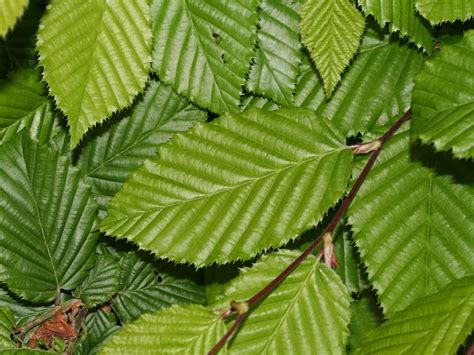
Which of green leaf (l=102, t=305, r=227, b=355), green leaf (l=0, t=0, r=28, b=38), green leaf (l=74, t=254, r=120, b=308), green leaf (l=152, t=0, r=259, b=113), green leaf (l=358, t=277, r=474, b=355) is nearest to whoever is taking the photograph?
green leaf (l=0, t=0, r=28, b=38)

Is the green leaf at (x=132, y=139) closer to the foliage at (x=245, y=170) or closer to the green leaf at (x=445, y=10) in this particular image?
the foliage at (x=245, y=170)

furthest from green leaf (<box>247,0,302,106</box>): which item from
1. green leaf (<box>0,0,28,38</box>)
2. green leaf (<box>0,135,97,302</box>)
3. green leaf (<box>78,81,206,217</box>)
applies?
green leaf (<box>0,0,28,38</box>)

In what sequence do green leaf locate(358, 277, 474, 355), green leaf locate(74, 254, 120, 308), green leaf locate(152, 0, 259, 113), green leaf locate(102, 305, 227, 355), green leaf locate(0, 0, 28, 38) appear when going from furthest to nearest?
green leaf locate(74, 254, 120, 308) < green leaf locate(152, 0, 259, 113) < green leaf locate(102, 305, 227, 355) < green leaf locate(358, 277, 474, 355) < green leaf locate(0, 0, 28, 38)

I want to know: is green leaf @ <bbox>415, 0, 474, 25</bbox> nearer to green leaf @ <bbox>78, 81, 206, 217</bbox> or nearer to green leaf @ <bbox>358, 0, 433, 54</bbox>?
green leaf @ <bbox>358, 0, 433, 54</bbox>

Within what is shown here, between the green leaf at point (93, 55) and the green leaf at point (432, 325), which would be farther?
the green leaf at point (93, 55)

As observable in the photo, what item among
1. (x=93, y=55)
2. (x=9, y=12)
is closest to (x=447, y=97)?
(x=93, y=55)

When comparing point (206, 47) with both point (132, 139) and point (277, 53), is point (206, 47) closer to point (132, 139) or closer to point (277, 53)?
point (277, 53)

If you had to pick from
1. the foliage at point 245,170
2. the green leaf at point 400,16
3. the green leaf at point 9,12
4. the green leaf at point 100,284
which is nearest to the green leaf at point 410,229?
the foliage at point 245,170
